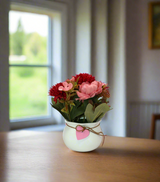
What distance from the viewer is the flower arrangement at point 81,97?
109 centimetres

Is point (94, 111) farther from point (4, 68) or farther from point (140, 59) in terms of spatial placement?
point (140, 59)

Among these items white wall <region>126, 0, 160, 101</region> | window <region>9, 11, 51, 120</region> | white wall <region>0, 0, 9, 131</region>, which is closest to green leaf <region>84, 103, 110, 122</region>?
white wall <region>0, 0, 9, 131</region>

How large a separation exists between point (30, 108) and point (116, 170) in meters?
1.80

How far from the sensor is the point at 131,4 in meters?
2.99

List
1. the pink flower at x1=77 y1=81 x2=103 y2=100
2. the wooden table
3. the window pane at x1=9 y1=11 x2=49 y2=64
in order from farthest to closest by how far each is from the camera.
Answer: the window pane at x1=9 y1=11 x2=49 y2=64
the pink flower at x1=77 y1=81 x2=103 y2=100
the wooden table

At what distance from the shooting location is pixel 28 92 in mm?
2609

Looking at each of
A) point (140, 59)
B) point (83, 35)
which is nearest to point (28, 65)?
point (83, 35)

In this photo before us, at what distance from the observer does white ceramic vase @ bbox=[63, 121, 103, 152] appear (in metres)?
1.15

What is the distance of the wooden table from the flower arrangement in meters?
0.19

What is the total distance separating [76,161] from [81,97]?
0.28 m

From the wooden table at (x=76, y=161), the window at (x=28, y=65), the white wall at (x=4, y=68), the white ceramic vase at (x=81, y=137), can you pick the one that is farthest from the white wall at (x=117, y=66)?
the white ceramic vase at (x=81, y=137)

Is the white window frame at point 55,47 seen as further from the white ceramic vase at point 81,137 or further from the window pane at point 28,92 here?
the white ceramic vase at point 81,137

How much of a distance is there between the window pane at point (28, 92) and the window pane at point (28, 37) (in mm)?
110

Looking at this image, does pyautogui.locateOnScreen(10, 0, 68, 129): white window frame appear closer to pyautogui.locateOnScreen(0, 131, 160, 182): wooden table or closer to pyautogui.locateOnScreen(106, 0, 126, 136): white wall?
pyautogui.locateOnScreen(106, 0, 126, 136): white wall
